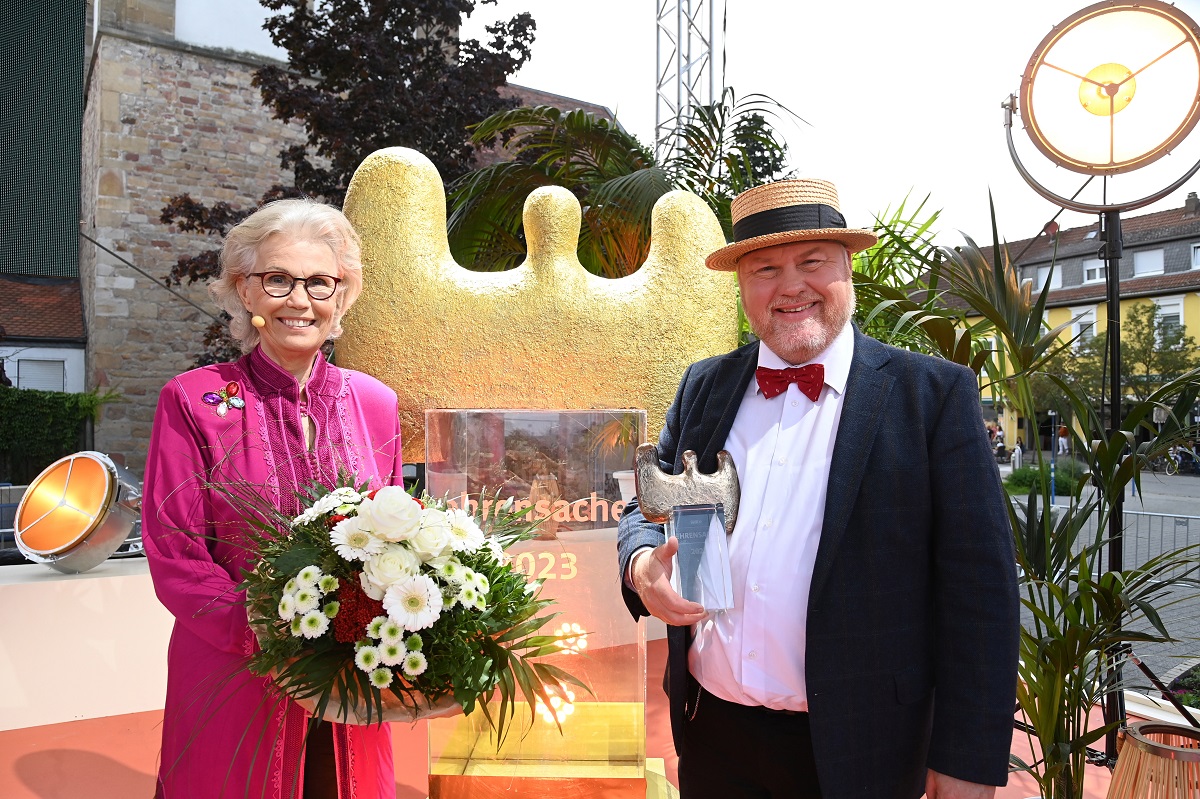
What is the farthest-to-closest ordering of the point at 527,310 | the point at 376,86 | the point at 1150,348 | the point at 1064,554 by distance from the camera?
the point at 1150,348 → the point at 376,86 → the point at 527,310 → the point at 1064,554

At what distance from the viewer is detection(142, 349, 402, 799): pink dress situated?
1.73 meters

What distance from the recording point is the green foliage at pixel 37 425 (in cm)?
1345

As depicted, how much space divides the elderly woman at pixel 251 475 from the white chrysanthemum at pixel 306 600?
264 millimetres

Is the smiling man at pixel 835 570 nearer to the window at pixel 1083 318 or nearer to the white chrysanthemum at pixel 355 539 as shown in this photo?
the white chrysanthemum at pixel 355 539

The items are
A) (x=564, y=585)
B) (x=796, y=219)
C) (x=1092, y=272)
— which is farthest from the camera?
(x=1092, y=272)

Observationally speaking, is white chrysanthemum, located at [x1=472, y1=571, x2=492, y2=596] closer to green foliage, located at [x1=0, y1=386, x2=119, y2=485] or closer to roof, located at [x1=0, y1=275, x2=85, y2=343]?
green foliage, located at [x1=0, y1=386, x2=119, y2=485]

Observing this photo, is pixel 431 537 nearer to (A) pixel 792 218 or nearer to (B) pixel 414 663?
(B) pixel 414 663

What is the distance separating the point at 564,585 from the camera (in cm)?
302

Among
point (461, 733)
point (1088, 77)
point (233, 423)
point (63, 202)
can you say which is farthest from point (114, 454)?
point (1088, 77)

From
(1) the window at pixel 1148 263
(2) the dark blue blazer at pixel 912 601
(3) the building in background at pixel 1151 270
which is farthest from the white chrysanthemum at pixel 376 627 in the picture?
(1) the window at pixel 1148 263

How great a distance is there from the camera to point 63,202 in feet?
15.1

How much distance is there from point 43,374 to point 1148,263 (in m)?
19.7

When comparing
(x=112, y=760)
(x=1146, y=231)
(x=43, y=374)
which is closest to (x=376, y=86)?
(x=112, y=760)

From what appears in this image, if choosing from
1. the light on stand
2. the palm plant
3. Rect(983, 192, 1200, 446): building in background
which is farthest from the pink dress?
Rect(983, 192, 1200, 446): building in background
